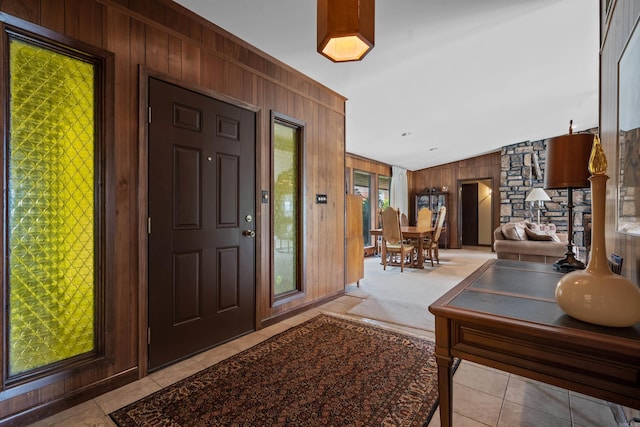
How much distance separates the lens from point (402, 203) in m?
9.23

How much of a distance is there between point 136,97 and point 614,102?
2.64 meters

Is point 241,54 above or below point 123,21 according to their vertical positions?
above

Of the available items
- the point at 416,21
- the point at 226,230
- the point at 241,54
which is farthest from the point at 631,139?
the point at 241,54

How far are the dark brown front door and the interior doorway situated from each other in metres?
8.50

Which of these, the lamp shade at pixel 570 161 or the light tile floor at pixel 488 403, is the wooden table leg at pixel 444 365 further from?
the lamp shade at pixel 570 161

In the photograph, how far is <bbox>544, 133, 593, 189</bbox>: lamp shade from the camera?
65.7 inches

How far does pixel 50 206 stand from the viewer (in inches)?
66.9

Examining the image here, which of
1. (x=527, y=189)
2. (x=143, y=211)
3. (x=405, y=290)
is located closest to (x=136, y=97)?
(x=143, y=211)

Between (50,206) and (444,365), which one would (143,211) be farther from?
(444,365)

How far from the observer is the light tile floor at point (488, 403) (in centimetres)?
157

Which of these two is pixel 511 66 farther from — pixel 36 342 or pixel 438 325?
pixel 36 342

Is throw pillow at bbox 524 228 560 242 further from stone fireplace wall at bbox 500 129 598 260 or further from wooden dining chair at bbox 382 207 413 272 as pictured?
stone fireplace wall at bbox 500 129 598 260

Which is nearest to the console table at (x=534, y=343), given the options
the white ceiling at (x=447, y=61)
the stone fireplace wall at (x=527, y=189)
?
the white ceiling at (x=447, y=61)

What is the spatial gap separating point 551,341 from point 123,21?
8.80ft
